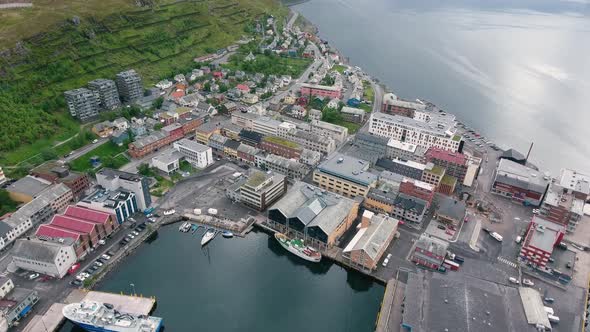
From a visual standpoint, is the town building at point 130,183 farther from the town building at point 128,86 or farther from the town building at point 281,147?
the town building at point 128,86

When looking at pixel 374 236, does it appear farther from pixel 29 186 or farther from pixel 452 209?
pixel 29 186

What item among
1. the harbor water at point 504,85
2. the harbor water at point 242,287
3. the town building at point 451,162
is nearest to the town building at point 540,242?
the town building at point 451,162

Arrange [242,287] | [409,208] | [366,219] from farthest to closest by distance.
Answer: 1. [409,208]
2. [366,219]
3. [242,287]

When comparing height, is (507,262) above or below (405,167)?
below

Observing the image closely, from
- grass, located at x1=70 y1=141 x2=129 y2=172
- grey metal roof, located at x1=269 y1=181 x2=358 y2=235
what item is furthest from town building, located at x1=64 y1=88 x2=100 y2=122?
grey metal roof, located at x1=269 y1=181 x2=358 y2=235

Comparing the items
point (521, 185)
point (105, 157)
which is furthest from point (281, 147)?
point (521, 185)

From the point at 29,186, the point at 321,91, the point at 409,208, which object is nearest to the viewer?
the point at 409,208
